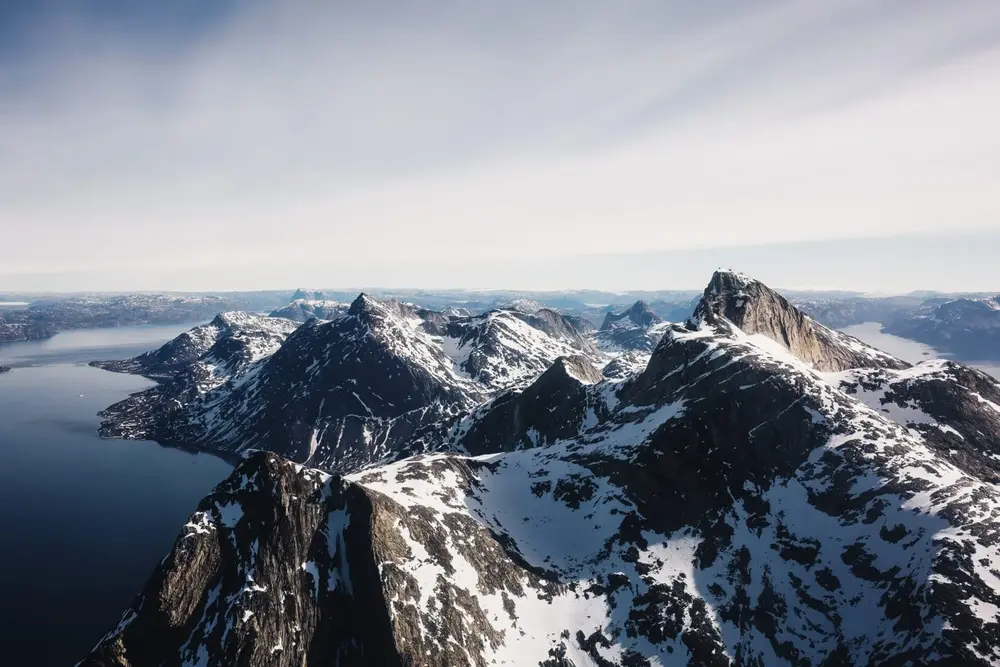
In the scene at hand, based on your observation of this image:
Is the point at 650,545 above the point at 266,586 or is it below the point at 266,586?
below

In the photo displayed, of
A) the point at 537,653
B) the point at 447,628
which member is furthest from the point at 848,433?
the point at 447,628

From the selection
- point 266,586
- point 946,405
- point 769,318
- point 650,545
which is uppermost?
point 769,318

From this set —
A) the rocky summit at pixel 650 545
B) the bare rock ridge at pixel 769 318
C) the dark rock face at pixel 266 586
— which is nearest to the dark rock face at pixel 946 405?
the rocky summit at pixel 650 545

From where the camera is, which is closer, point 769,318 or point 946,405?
point 946,405

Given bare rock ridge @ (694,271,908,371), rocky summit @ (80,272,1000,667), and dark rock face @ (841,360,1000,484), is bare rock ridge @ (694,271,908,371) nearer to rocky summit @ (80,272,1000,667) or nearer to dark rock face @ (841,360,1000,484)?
dark rock face @ (841,360,1000,484)

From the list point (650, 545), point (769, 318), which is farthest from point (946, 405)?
point (650, 545)

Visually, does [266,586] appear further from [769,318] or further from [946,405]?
[769,318]

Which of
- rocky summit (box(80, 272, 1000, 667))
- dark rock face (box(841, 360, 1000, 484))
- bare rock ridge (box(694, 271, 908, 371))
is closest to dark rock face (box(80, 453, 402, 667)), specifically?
rocky summit (box(80, 272, 1000, 667))

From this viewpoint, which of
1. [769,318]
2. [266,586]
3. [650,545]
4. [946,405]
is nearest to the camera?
[266,586]
